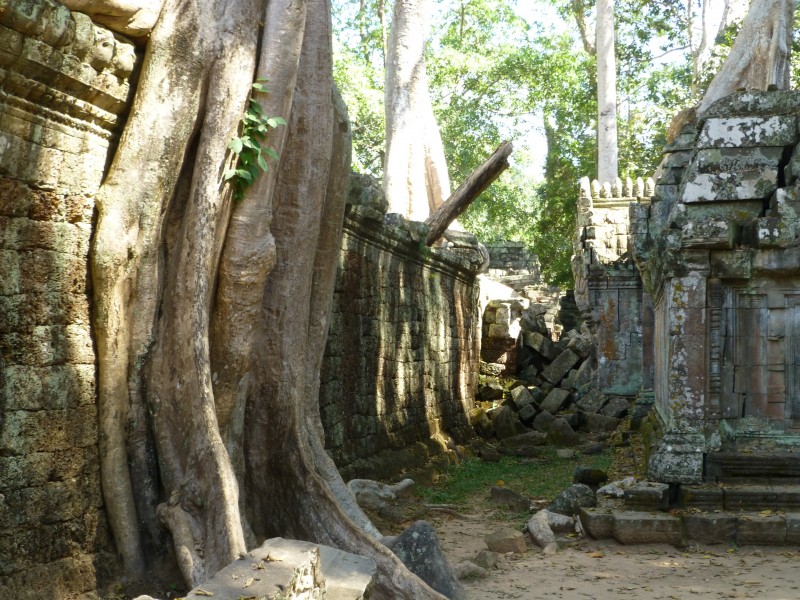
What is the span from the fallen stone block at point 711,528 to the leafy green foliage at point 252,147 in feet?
12.7

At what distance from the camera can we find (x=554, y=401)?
42.9 ft

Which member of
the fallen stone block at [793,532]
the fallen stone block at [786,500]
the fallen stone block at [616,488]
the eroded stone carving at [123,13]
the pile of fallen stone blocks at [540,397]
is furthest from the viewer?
the pile of fallen stone blocks at [540,397]

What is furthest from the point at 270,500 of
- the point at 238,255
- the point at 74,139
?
the point at 74,139

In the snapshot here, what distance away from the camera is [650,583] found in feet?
17.2

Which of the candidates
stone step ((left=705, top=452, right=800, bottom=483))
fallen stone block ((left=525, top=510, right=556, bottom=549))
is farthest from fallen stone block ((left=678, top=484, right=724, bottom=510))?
fallen stone block ((left=525, top=510, right=556, bottom=549))

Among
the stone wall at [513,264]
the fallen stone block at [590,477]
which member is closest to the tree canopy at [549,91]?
the stone wall at [513,264]

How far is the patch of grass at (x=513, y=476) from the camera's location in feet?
26.6

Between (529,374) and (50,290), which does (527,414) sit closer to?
(529,374)

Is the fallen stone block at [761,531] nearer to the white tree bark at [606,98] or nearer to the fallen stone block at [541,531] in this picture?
the fallen stone block at [541,531]

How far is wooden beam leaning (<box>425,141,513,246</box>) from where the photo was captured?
9859 mm

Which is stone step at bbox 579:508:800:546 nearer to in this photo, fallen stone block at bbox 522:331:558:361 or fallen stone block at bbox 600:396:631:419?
fallen stone block at bbox 600:396:631:419

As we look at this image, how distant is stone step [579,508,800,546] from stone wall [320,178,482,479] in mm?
2105

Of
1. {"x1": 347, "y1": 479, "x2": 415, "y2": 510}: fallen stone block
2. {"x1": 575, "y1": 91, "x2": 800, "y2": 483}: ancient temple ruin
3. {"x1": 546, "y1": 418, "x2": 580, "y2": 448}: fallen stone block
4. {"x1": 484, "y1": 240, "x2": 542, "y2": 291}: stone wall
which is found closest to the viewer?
{"x1": 347, "y1": 479, "x2": 415, "y2": 510}: fallen stone block

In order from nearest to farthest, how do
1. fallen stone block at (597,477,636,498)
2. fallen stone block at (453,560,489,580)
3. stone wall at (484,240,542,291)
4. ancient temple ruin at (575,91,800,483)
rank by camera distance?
fallen stone block at (453,560,489,580) < ancient temple ruin at (575,91,800,483) < fallen stone block at (597,477,636,498) < stone wall at (484,240,542,291)
